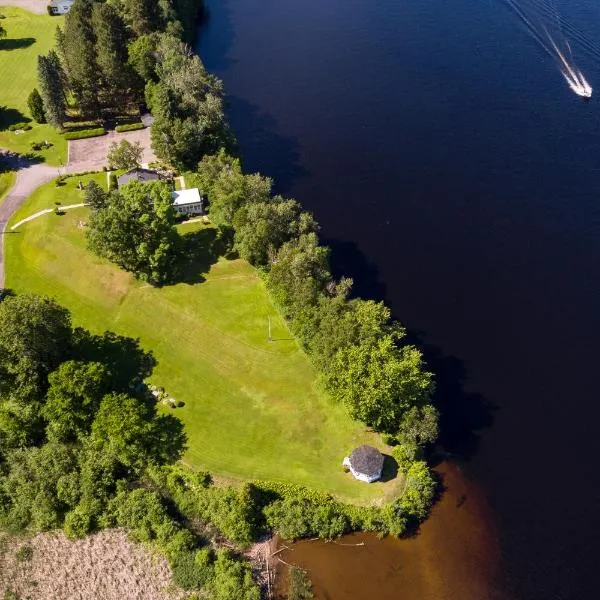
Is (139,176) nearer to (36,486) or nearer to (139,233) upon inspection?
(139,233)

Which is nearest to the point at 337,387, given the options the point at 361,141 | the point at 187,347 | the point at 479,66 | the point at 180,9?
the point at 187,347

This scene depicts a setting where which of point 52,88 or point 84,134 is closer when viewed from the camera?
point 52,88

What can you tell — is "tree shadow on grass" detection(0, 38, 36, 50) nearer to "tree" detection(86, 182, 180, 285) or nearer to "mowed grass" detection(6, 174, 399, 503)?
"mowed grass" detection(6, 174, 399, 503)

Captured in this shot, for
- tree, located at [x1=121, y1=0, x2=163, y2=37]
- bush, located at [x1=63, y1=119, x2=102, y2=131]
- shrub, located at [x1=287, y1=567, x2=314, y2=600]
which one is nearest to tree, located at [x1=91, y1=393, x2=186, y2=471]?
shrub, located at [x1=287, y1=567, x2=314, y2=600]

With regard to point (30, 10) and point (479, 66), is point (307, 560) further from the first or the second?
point (30, 10)

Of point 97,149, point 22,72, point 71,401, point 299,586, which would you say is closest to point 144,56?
point 97,149

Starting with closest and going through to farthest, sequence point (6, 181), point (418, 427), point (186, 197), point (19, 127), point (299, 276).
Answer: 1. point (418, 427)
2. point (299, 276)
3. point (186, 197)
4. point (6, 181)
5. point (19, 127)

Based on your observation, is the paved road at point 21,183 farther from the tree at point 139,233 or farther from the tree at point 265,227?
the tree at point 265,227

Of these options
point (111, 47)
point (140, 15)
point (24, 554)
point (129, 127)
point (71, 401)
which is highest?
point (140, 15)
